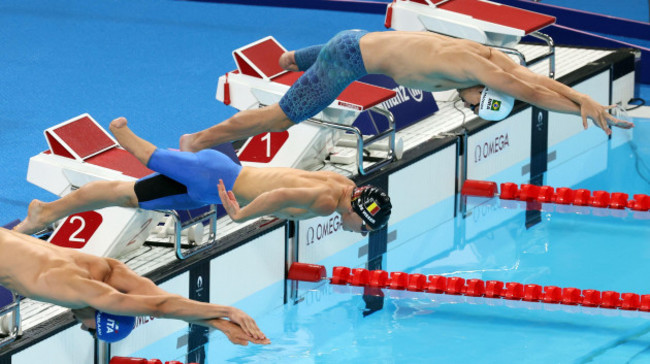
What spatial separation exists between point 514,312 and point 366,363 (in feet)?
3.60

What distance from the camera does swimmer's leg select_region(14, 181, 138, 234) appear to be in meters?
6.95

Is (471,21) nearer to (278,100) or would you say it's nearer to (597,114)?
(278,100)

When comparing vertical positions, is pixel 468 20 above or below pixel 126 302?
above

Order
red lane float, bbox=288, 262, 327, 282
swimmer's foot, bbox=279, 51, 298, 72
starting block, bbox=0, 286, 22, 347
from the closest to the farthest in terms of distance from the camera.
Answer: starting block, bbox=0, 286, 22, 347 → swimmer's foot, bbox=279, 51, 298, 72 → red lane float, bbox=288, 262, 327, 282

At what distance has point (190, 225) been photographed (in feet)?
25.4

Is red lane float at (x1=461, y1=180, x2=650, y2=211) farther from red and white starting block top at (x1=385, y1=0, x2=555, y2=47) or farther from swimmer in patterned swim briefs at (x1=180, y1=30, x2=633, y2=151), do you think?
swimmer in patterned swim briefs at (x1=180, y1=30, x2=633, y2=151)

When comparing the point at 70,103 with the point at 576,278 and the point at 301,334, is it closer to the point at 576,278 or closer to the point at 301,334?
the point at 301,334

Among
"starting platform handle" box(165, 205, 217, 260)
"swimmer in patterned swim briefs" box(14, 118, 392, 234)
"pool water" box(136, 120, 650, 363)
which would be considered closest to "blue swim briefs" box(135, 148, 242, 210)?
"swimmer in patterned swim briefs" box(14, 118, 392, 234)

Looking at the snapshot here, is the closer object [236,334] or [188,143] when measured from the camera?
[236,334]

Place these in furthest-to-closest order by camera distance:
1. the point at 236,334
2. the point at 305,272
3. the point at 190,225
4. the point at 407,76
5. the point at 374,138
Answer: the point at 374,138
the point at 305,272
the point at 190,225
the point at 407,76
the point at 236,334

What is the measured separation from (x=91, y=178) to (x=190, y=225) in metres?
0.63

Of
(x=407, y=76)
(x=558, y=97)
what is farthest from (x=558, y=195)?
(x=558, y=97)

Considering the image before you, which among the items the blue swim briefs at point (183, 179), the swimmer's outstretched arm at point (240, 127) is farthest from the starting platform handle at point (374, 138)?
the blue swim briefs at point (183, 179)

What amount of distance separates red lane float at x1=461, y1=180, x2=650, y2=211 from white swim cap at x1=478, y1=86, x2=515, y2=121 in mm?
3036
